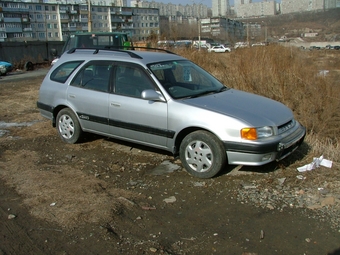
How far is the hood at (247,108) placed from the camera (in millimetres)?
5020

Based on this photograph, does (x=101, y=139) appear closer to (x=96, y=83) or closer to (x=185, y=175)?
(x=96, y=83)

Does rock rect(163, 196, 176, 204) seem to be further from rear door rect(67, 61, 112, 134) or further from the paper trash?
rear door rect(67, 61, 112, 134)

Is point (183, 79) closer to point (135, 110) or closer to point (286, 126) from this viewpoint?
point (135, 110)

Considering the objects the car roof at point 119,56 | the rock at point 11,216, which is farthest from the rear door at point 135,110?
the rock at point 11,216

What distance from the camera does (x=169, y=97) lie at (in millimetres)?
5484

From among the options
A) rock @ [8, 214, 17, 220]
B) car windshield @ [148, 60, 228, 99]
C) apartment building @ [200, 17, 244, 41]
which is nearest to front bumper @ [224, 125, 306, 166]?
car windshield @ [148, 60, 228, 99]

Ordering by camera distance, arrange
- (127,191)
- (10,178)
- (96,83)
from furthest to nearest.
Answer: (96,83) < (10,178) < (127,191)

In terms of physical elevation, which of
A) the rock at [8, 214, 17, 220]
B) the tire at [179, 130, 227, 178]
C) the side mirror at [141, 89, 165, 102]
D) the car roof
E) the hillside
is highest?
the hillside

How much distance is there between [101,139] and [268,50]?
5044 millimetres

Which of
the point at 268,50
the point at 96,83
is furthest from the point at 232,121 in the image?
the point at 268,50

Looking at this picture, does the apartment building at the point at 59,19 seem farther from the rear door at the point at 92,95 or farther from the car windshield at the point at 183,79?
the car windshield at the point at 183,79

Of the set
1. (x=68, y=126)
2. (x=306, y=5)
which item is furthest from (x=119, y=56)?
(x=306, y=5)

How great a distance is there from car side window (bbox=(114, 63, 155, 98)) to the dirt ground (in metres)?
1.08

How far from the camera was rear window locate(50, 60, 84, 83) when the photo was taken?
6.89 metres
